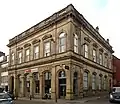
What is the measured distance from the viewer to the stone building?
30.2m

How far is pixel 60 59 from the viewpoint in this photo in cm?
3064

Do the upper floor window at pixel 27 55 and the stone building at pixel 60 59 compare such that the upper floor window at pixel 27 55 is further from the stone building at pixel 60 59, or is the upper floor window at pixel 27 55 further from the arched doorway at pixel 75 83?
the arched doorway at pixel 75 83

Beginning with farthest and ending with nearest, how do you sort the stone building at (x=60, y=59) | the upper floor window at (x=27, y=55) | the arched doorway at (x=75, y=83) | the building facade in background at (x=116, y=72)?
the building facade in background at (x=116, y=72) < the upper floor window at (x=27, y=55) < the arched doorway at (x=75, y=83) < the stone building at (x=60, y=59)

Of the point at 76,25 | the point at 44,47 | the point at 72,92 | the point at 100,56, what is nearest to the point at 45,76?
the point at 44,47

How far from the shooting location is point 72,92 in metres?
29.0

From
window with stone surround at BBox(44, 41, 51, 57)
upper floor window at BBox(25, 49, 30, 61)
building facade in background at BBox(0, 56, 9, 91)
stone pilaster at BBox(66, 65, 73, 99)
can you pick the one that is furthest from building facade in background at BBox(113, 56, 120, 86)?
stone pilaster at BBox(66, 65, 73, 99)

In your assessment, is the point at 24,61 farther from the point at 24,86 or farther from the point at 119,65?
the point at 119,65

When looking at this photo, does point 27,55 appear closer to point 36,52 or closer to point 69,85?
point 36,52

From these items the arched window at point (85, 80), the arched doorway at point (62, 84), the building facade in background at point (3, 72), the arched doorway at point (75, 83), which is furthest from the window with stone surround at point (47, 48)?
the building facade in background at point (3, 72)

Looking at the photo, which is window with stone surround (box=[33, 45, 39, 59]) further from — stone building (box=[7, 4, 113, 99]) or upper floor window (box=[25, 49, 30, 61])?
upper floor window (box=[25, 49, 30, 61])

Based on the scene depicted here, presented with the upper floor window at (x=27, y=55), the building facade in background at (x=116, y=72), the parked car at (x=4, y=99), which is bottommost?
the parked car at (x=4, y=99)

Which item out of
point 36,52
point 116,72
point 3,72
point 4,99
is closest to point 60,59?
point 36,52

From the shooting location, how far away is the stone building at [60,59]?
30188mm

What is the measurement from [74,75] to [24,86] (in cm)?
1251
